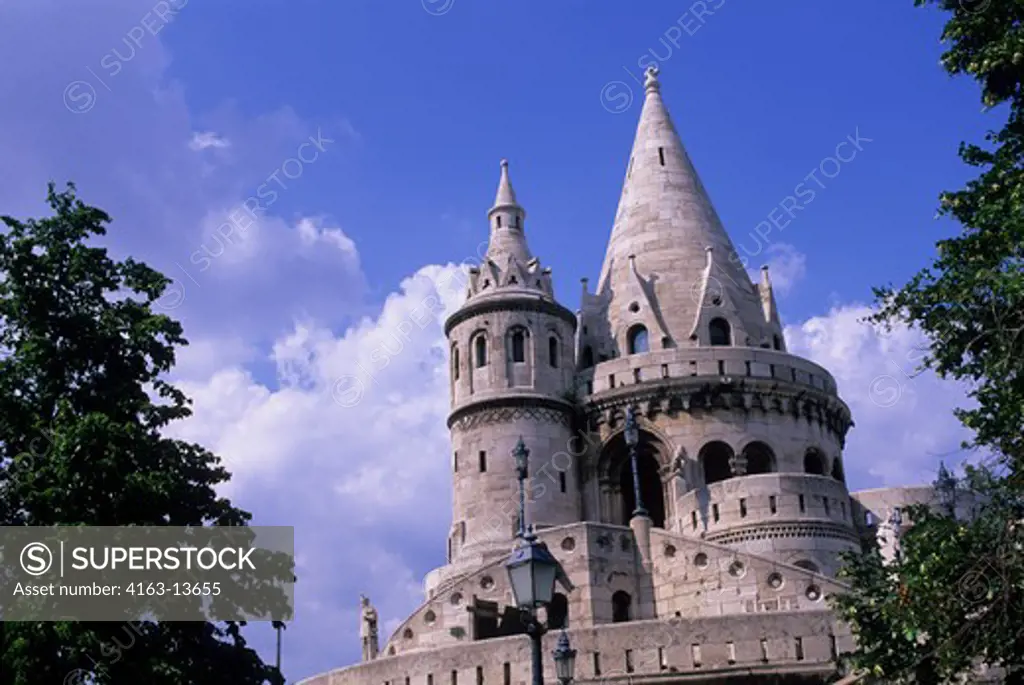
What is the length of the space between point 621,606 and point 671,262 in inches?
536

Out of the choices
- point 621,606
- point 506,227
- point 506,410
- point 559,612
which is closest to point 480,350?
point 506,410

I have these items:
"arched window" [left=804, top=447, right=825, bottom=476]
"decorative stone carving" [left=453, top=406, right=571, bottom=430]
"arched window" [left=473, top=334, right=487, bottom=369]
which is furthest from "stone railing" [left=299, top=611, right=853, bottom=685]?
"arched window" [left=804, top=447, right=825, bottom=476]

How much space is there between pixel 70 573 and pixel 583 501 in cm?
2069

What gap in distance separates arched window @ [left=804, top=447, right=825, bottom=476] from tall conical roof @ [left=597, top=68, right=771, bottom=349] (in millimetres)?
3932

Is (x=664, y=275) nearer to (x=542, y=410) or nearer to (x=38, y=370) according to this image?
(x=542, y=410)

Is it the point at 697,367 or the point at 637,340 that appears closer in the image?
the point at 697,367

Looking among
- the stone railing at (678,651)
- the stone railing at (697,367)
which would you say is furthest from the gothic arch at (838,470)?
the stone railing at (678,651)

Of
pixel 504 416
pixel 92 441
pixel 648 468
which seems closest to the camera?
pixel 92 441

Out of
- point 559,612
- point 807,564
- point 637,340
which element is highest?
point 637,340

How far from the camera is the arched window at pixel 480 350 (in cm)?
3716

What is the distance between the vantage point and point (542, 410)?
3675 centimetres

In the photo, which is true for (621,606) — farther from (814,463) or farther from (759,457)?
(814,463)

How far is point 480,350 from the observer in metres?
37.4

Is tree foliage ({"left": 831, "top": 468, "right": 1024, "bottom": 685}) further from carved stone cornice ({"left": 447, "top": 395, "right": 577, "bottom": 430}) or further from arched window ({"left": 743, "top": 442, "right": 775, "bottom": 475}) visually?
arched window ({"left": 743, "top": 442, "right": 775, "bottom": 475})
